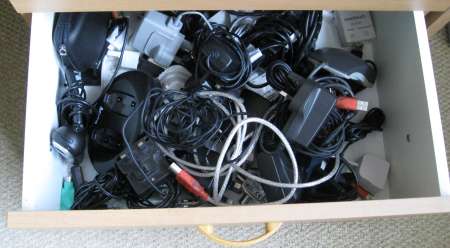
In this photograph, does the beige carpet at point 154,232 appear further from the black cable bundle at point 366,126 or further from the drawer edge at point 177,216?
the drawer edge at point 177,216

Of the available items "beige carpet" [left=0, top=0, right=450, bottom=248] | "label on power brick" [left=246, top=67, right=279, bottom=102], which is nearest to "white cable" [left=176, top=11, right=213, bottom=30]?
"label on power brick" [left=246, top=67, right=279, bottom=102]

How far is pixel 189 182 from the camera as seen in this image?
746 millimetres

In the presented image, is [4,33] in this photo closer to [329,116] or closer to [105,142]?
[105,142]

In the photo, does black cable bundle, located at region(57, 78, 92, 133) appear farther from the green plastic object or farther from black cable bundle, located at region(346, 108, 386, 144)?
black cable bundle, located at region(346, 108, 386, 144)

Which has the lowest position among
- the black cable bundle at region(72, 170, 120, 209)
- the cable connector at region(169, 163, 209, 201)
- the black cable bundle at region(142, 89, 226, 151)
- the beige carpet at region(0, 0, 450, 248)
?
the beige carpet at region(0, 0, 450, 248)

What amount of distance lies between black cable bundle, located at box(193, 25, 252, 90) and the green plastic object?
0.88ft

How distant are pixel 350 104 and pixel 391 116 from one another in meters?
0.12

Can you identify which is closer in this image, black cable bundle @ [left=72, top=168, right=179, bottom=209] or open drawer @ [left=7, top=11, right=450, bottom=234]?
open drawer @ [left=7, top=11, right=450, bottom=234]

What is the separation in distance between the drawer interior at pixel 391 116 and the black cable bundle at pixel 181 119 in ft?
0.52

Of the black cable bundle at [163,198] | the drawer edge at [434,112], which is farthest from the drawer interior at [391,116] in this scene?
the black cable bundle at [163,198]

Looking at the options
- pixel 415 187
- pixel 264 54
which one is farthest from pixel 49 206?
pixel 415 187

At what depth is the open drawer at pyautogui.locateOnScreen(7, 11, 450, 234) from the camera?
60 centimetres

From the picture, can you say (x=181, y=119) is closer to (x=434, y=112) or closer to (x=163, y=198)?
(x=163, y=198)

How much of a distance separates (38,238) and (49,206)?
0.84ft
